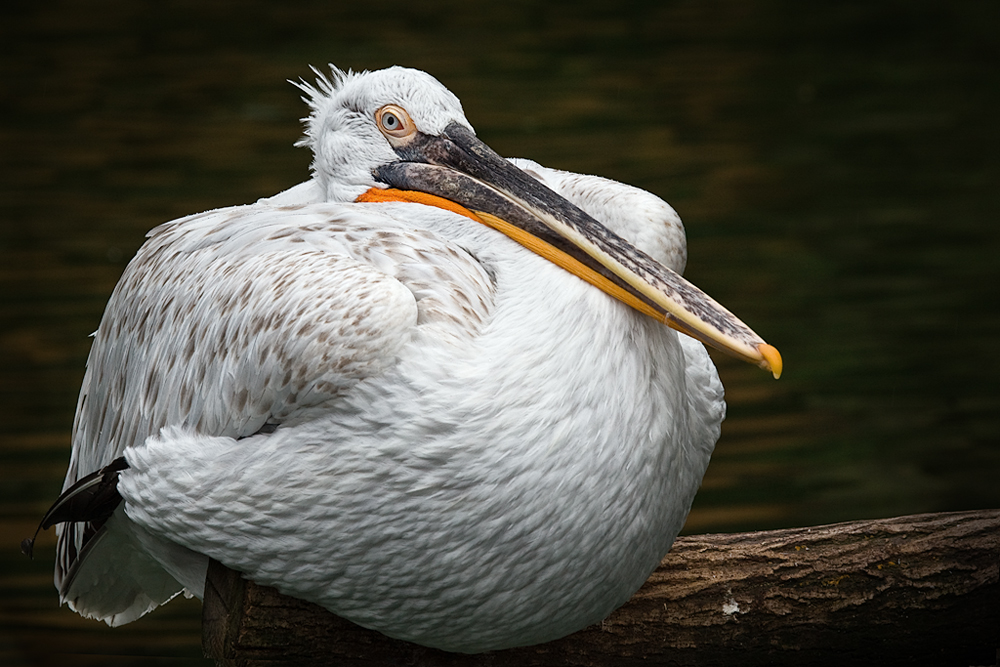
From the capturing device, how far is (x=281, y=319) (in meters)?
1.99

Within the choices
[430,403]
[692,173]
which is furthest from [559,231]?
[692,173]

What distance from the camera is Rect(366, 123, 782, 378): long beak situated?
6.55 feet

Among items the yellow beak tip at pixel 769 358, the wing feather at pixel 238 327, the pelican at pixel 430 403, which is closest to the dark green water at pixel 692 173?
the wing feather at pixel 238 327

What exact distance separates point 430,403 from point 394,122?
2.23ft

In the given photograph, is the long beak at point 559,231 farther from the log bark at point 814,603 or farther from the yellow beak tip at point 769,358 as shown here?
the log bark at point 814,603

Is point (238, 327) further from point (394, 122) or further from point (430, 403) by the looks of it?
point (394, 122)

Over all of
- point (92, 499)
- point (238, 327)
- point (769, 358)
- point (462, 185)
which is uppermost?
point (462, 185)

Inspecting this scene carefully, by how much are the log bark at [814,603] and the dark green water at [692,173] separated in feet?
5.88

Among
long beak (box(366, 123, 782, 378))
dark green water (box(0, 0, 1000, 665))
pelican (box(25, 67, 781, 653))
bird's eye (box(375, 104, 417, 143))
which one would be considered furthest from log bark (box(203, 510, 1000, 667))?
dark green water (box(0, 0, 1000, 665))

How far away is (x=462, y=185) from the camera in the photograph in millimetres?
2293

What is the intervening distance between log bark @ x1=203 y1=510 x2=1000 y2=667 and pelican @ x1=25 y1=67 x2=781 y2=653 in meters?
0.25

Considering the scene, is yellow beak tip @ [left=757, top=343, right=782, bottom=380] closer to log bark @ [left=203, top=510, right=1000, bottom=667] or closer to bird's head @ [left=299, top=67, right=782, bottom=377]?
bird's head @ [left=299, top=67, right=782, bottom=377]

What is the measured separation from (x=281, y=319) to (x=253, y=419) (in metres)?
0.18

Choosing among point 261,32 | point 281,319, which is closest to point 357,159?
point 281,319
